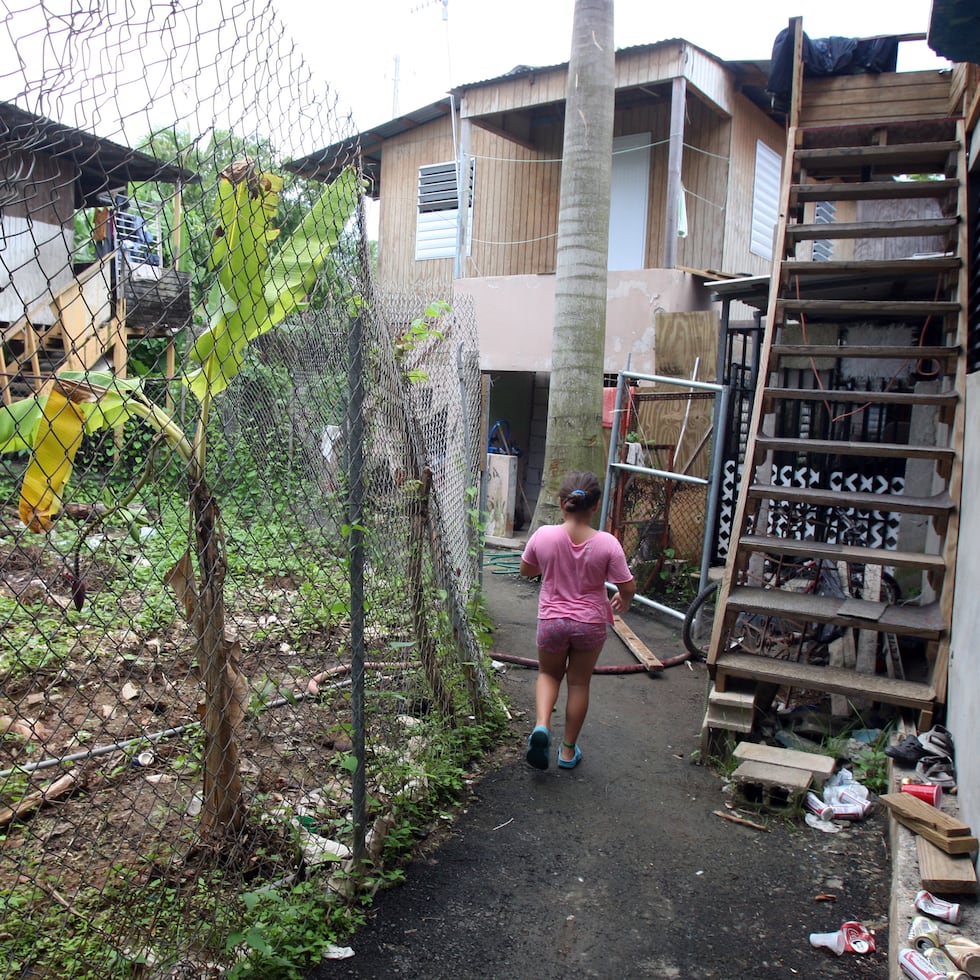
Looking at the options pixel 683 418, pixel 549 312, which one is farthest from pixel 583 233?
pixel 549 312

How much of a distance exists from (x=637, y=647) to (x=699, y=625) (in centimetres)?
73

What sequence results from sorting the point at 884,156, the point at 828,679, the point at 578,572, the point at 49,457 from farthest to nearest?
the point at 884,156 < the point at 828,679 < the point at 578,572 < the point at 49,457

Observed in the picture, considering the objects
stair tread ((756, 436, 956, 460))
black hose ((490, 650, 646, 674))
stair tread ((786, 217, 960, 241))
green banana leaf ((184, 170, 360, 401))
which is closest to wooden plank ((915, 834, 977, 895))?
stair tread ((756, 436, 956, 460))

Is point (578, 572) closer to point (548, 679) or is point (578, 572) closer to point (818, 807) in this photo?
point (548, 679)

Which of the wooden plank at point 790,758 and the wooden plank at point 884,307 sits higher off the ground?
the wooden plank at point 884,307

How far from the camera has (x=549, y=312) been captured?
12266mm

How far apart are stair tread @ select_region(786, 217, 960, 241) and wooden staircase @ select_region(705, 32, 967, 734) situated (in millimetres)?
15

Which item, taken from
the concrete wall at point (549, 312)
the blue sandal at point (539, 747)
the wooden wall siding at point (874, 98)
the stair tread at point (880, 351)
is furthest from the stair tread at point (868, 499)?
the concrete wall at point (549, 312)

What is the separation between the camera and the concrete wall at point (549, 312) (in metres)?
11.0

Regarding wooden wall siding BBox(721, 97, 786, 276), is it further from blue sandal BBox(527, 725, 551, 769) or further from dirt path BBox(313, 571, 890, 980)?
blue sandal BBox(527, 725, 551, 769)

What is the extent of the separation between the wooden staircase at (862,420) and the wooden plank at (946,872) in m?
1.51

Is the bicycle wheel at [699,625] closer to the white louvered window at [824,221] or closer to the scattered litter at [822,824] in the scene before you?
the scattered litter at [822,824]

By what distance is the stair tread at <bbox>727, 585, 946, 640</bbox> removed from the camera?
4.90m

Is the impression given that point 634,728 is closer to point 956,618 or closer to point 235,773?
point 956,618
